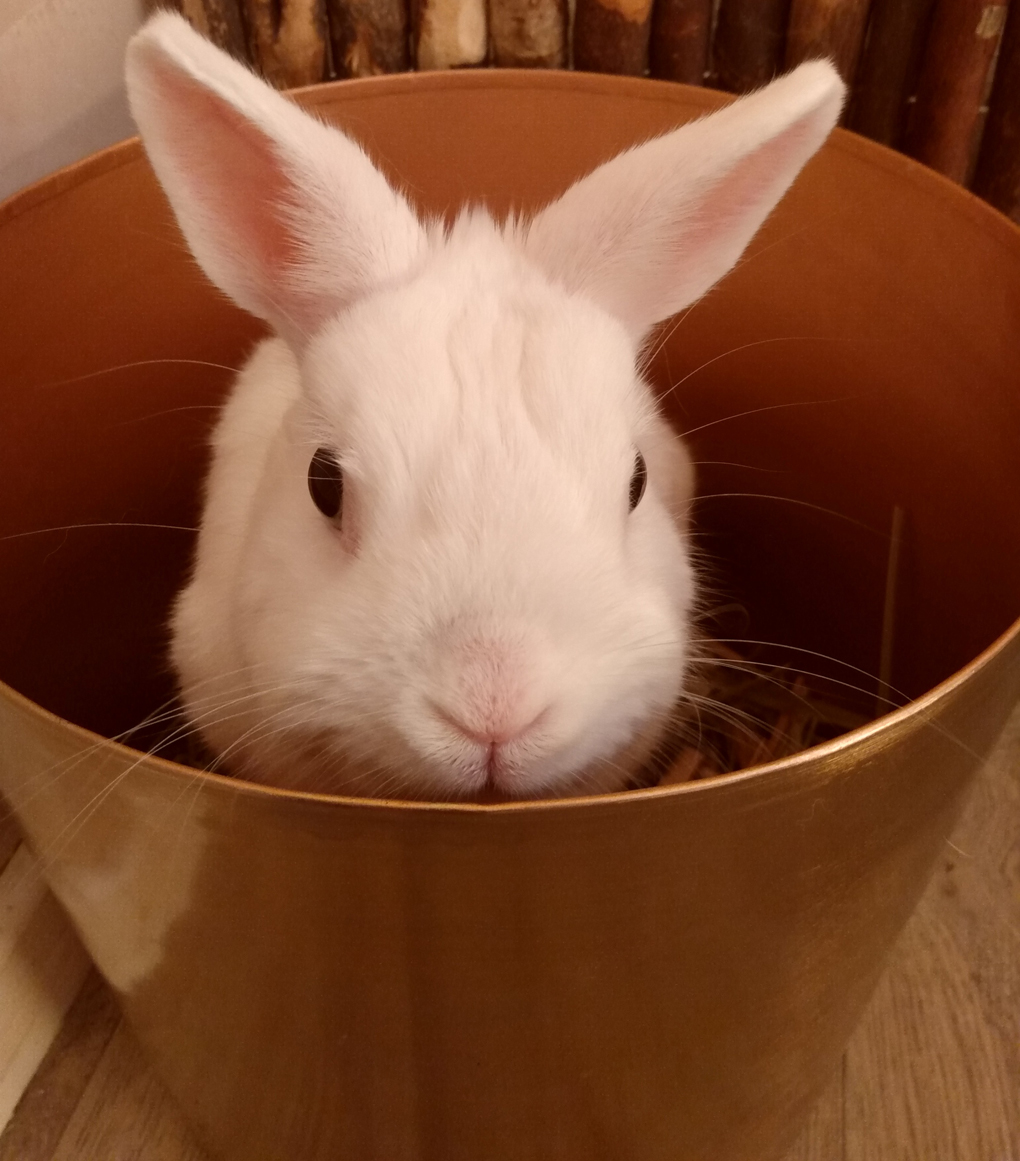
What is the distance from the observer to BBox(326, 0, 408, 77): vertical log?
1.31 meters

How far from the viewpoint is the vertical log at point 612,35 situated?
1307mm

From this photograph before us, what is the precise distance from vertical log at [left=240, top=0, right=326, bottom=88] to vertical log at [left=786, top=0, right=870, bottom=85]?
580 millimetres

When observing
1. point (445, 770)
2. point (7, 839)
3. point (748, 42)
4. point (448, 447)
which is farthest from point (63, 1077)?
point (748, 42)

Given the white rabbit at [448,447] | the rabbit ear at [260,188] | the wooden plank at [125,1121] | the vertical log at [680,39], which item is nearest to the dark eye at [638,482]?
the white rabbit at [448,447]

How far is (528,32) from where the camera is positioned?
135 centimetres

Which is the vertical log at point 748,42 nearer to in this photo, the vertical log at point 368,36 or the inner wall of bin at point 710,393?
the inner wall of bin at point 710,393

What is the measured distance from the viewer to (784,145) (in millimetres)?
868

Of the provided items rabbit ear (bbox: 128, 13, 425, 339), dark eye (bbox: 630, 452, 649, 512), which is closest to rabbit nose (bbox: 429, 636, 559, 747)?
dark eye (bbox: 630, 452, 649, 512)

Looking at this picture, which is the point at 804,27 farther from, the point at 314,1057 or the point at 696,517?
the point at 314,1057

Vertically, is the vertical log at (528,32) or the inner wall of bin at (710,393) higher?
the vertical log at (528,32)

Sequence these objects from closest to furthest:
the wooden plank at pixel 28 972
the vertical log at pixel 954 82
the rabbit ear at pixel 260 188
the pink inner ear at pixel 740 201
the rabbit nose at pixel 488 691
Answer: the rabbit nose at pixel 488 691 → the rabbit ear at pixel 260 188 → the pink inner ear at pixel 740 201 → the wooden plank at pixel 28 972 → the vertical log at pixel 954 82

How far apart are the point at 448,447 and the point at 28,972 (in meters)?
0.82

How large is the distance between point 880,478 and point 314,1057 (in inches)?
32.9

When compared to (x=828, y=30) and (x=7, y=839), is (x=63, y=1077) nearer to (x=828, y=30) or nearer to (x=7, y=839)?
(x=7, y=839)
